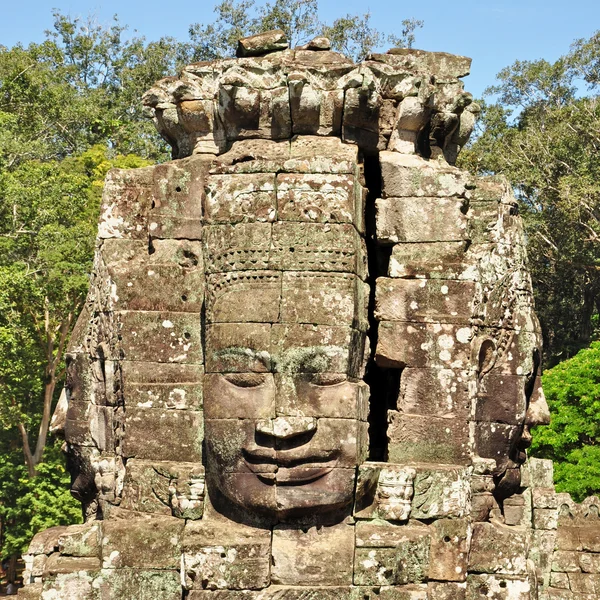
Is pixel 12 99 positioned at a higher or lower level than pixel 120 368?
higher

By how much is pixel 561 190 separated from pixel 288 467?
23080 millimetres

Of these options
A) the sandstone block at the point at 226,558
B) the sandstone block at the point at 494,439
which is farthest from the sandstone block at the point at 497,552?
the sandstone block at the point at 226,558

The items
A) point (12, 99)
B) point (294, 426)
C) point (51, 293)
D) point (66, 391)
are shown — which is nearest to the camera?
point (294, 426)

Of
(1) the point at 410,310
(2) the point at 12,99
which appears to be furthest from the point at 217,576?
(2) the point at 12,99

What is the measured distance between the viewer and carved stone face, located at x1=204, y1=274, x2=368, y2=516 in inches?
327

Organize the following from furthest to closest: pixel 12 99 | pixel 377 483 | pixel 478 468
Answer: pixel 12 99 < pixel 478 468 < pixel 377 483

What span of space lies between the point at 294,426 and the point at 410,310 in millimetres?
1507

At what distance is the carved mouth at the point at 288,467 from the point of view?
8.28 metres

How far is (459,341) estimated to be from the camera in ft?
30.0

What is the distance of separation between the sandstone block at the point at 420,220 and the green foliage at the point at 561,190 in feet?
67.5

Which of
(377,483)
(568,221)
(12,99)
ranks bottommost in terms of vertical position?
(377,483)

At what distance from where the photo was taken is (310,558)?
8.37m

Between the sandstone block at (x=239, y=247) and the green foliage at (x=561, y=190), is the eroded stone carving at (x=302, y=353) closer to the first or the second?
the sandstone block at (x=239, y=247)

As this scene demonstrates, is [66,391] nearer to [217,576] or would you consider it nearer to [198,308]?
[198,308]
